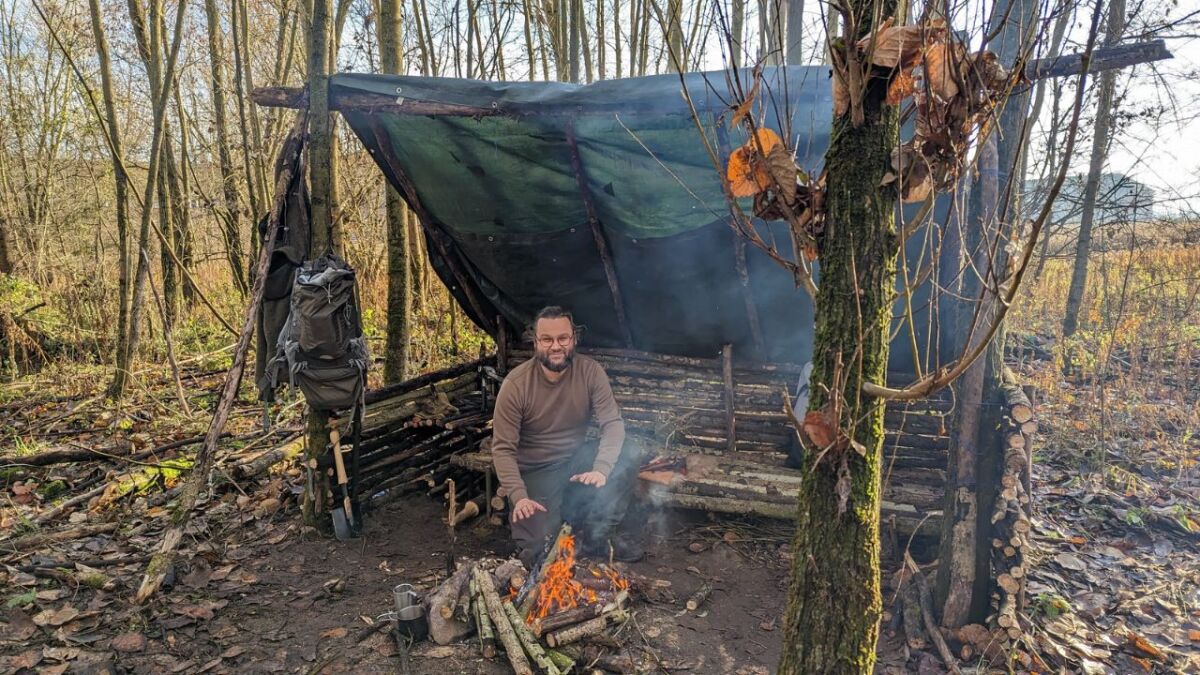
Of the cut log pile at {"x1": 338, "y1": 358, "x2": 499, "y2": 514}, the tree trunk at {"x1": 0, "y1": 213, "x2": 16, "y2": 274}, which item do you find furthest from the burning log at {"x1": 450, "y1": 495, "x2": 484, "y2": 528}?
the tree trunk at {"x1": 0, "y1": 213, "x2": 16, "y2": 274}

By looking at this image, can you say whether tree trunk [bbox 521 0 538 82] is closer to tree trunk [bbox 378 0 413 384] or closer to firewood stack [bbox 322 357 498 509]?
tree trunk [bbox 378 0 413 384]

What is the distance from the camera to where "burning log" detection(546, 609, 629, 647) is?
3320 millimetres

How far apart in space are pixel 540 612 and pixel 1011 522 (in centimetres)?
257

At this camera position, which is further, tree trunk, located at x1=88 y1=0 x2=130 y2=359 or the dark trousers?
tree trunk, located at x1=88 y1=0 x2=130 y2=359

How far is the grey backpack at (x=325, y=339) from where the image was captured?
4.06 m

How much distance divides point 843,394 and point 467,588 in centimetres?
270

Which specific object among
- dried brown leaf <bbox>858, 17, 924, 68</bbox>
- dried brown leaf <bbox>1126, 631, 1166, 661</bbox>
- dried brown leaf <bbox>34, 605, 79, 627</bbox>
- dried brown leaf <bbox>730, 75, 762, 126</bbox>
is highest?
dried brown leaf <bbox>858, 17, 924, 68</bbox>

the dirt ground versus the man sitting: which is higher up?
the man sitting

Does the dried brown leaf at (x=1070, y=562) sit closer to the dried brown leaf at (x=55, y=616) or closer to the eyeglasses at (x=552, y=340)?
the eyeglasses at (x=552, y=340)

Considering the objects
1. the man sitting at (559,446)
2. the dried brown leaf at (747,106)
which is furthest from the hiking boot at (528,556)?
the dried brown leaf at (747,106)

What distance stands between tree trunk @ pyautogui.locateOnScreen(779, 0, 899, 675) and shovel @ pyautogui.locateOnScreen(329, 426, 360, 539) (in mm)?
3674

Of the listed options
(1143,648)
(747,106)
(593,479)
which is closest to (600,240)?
(593,479)

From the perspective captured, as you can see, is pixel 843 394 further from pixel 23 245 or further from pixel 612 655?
pixel 23 245

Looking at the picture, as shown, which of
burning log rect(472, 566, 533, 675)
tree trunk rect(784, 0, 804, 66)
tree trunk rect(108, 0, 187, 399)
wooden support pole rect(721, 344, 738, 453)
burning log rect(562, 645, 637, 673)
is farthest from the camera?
tree trunk rect(784, 0, 804, 66)
